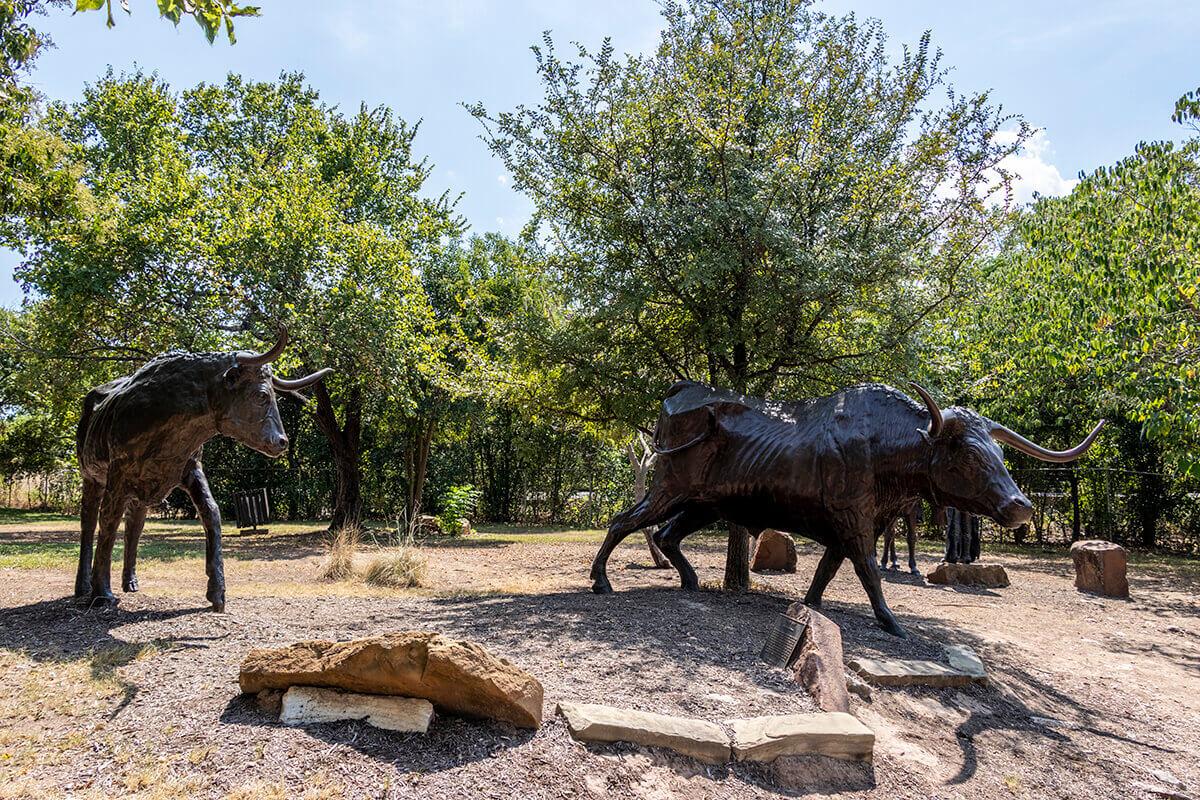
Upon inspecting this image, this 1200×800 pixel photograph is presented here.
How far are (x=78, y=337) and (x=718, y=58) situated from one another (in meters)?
11.9

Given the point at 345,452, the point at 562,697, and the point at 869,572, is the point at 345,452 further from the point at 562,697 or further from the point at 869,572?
the point at 562,697

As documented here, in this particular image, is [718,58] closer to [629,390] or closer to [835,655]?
[629,390]

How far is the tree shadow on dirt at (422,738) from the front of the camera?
9.73ft

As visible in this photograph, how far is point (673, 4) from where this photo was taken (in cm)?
851

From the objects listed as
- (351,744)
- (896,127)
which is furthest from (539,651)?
(896,127)

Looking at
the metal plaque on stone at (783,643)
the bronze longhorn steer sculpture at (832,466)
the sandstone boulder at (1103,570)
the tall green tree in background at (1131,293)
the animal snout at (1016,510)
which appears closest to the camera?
the metal plaque on stone at (783,643)

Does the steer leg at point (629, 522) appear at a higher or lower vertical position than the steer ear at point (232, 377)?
lower

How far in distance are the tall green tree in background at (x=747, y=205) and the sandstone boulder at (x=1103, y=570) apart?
5.21 metres

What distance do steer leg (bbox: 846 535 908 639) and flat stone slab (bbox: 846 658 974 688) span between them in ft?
3.07

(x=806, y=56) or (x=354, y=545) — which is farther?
(x=354, y=545)

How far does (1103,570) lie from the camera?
988cm

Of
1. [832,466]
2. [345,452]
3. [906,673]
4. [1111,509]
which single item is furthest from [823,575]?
[1111,509]

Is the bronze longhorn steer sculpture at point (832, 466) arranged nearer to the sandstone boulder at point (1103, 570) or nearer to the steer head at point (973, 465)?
the steer head at point (973, 465)

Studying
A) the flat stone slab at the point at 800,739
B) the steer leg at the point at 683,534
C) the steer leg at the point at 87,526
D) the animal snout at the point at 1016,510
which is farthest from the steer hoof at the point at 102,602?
the animal snout at the point at 1016,510
